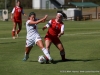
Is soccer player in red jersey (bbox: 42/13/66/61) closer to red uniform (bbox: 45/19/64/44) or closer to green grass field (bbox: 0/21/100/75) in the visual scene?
red uniform (bbox: 45/19/64/44)

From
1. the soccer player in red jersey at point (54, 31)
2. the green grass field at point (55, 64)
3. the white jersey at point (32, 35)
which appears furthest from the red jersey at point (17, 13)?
the white jersey at point (32, 35)

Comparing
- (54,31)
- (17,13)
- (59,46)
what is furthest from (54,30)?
(17,13)

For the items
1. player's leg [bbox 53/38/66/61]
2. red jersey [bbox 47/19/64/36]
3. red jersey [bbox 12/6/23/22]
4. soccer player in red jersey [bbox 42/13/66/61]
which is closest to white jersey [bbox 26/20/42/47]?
soccer player in red jersey [bbox 42/13/66/61]

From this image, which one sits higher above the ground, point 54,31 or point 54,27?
point 54,27

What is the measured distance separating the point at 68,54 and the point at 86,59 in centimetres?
155

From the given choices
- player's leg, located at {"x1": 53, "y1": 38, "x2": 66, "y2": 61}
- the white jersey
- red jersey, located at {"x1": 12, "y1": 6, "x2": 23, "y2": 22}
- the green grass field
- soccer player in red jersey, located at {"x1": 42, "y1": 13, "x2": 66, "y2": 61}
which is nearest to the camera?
the green grass field

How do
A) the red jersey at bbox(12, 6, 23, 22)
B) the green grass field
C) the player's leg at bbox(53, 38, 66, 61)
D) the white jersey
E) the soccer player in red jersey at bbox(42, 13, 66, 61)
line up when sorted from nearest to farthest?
the green grass field < the white jersey < the soccer player in red jersey at bbox(42, 13, 66, 61) < the player's leg at bbox(53, 38, 66, 61) < the red jersey at bbox(12, 6, 23, 22)

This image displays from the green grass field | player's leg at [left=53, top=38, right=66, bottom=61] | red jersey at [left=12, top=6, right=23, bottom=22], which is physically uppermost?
red jersey at [left=12, top=6, right=23, bottom=22]

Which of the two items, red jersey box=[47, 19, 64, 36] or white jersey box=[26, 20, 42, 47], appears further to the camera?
red jersey box=[47, 19, 64, 36]

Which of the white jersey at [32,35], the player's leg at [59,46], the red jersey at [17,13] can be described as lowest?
the player's leg at [59,46]

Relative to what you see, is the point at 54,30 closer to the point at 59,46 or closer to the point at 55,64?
the point at 59,46

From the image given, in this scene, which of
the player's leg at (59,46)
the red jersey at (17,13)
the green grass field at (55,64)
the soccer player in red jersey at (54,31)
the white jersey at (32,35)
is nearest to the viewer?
the green grass field at (55,64)

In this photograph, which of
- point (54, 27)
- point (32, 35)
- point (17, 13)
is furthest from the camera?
point (17, 13)

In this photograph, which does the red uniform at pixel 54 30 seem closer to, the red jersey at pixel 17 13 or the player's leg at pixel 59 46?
the player's leg at pixel 59 46
